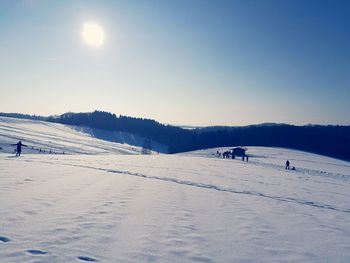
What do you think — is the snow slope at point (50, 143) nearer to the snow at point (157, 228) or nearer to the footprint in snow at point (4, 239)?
the snow at point (157, 228)

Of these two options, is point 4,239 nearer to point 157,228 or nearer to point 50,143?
point 157,228

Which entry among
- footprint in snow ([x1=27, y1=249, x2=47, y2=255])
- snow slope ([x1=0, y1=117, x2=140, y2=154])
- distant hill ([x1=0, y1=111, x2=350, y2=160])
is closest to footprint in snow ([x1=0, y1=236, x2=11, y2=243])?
footprint in snow ([x1=27, y1=249, x2=47, y2=255])

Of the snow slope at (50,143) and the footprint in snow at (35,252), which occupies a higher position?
the footprint in snow at (35,252)

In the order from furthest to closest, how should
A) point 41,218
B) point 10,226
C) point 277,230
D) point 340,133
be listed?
point 340,133
point 277,230
point 41,218
point 10,226

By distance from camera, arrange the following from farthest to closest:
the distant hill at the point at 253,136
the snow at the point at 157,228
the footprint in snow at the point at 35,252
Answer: the distant hill at the point at 253,136, the snow at the point at 157,228, the footprint in snow at the point at 35,252

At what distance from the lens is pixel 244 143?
158 meters

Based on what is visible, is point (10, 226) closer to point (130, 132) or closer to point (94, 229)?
point (94, 229)

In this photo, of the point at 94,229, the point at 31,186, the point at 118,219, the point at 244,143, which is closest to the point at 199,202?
the point at 118,219

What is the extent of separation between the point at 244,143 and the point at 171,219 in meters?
152

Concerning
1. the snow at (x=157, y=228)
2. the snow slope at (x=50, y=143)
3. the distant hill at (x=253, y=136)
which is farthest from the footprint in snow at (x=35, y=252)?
the distant hill at (x=253, y=136)

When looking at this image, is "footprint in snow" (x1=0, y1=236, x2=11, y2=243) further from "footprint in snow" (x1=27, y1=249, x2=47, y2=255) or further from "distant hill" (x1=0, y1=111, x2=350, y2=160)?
"distant hill" (x1=0, y1=111, x2=350, y2=160)

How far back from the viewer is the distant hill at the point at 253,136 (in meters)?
139

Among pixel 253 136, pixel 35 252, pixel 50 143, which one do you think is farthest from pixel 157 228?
pixel 253 136

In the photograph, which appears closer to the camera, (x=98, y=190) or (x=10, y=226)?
(x=10, y=226)
